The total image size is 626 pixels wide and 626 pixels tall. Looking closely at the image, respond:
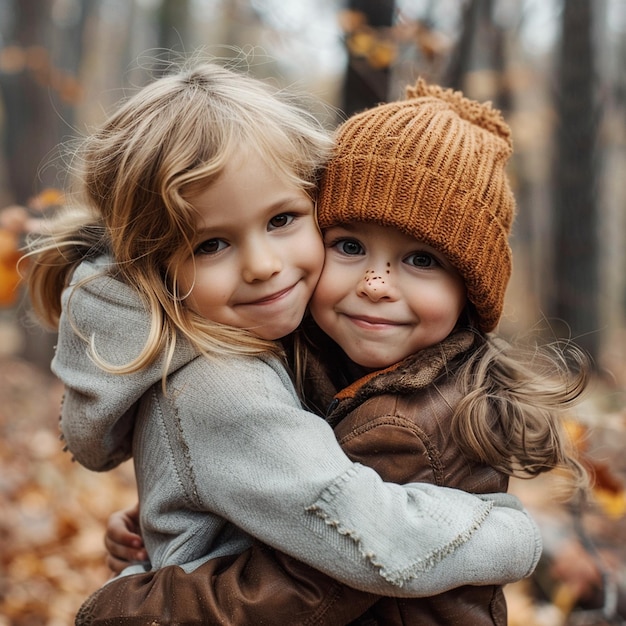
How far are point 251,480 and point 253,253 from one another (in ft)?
1.86

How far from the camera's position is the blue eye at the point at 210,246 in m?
1.93

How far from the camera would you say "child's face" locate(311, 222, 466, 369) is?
→ 200 cm

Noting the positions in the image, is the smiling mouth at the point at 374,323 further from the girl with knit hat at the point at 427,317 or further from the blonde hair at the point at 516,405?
the blonde hair at the point at 516,405

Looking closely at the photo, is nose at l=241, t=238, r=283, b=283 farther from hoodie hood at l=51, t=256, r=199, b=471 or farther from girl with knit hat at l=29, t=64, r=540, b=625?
hoodie hood at l=51, t=256, r=199, b=471

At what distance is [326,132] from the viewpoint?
7.14 feet

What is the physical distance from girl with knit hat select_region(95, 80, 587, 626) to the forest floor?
1.04 meters

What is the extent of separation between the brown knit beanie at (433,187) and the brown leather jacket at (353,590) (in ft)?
0.95

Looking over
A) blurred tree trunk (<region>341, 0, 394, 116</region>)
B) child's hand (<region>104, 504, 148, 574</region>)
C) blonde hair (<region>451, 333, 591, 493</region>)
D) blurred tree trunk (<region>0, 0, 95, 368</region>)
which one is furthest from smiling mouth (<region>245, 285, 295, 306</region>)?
blurred tree trunk (<region>0, 0, 95, 368</region>)

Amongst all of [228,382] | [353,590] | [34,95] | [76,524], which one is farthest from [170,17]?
[353,590]

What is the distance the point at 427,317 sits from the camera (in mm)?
2006

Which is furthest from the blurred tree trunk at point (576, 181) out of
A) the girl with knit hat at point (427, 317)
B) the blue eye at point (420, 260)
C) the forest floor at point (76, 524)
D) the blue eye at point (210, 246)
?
Result: the blue eye at point (210, 246)

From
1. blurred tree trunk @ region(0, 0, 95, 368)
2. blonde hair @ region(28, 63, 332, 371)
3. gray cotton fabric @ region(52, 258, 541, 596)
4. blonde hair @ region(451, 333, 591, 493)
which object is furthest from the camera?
blurred tree trunk @ region(0, 0, 95, 368)

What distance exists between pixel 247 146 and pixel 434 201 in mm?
516

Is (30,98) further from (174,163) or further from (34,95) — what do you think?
(174,163)
